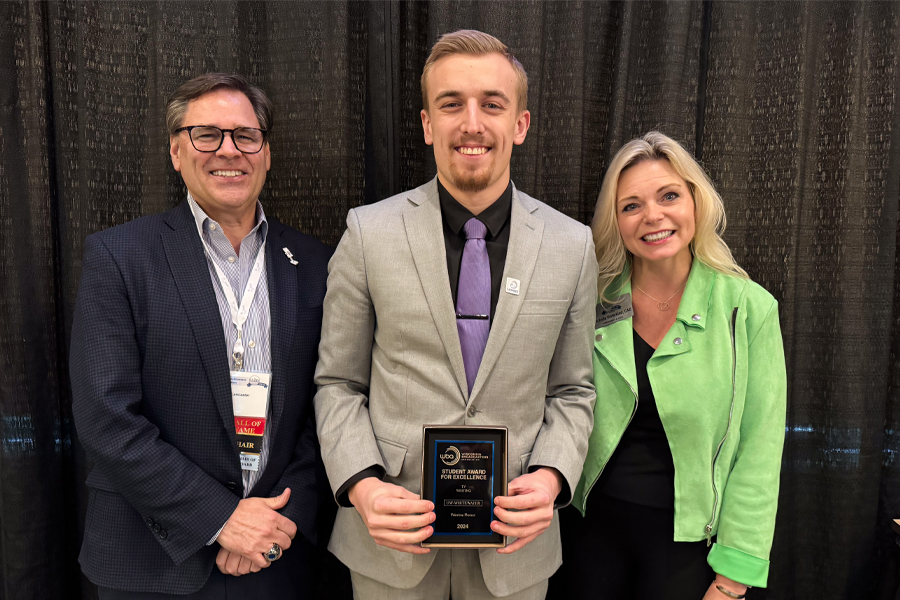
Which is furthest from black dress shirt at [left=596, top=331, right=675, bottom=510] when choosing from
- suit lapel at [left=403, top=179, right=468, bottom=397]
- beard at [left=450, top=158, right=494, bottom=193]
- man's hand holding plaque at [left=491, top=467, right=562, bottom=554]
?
beard at [left=450, top=158, right=494, bottom=193]

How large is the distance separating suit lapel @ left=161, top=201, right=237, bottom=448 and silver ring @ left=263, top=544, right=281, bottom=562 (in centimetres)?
30

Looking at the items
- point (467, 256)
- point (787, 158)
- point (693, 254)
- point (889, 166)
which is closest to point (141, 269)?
point (467, 256)

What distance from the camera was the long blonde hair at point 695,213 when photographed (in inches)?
67.9

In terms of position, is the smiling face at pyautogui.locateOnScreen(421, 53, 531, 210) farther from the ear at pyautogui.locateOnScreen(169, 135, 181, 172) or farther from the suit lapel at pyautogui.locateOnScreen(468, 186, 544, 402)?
the ear at pyautogui.locateOnScreen(169, 135, 181, 172)

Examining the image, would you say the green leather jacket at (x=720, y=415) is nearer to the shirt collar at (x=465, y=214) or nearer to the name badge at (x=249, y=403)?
the shirt collar at (x=465, y=214)

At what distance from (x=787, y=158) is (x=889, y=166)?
0.41 m

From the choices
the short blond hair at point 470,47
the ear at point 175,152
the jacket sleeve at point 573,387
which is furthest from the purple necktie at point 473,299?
the ear at point 175,152

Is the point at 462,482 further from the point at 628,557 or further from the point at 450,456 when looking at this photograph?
the point at 628,557

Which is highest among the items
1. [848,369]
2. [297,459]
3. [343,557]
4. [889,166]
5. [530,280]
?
[889,166]

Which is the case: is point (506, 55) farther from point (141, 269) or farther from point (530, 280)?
point (141, 269)

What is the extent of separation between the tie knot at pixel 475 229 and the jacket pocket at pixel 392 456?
577 mm

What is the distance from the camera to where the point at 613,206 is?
1781mm

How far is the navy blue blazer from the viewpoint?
1449 millimetres

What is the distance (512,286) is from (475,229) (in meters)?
0.19
